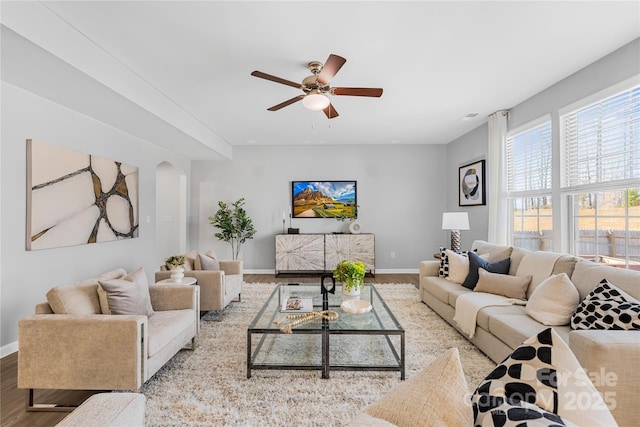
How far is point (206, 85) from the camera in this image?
3.21 meters

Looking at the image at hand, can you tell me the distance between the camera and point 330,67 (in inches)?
91.3

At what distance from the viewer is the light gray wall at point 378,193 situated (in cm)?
614

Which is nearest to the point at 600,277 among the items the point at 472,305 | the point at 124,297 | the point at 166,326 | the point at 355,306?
the point at 472,305

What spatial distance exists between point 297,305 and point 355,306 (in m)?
0.53

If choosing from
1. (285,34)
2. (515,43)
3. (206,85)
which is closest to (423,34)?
(515,43)

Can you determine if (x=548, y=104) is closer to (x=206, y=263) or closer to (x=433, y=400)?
(x=433, y=400)

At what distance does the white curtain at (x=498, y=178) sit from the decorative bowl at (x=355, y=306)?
8.17 feet

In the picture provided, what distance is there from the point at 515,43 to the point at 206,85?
291cm

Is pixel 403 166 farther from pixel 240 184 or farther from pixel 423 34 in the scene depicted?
pixel 423 34

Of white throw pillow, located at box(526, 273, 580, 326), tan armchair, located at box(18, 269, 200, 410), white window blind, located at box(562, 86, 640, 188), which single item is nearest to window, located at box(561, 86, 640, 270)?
white window blind, located at box(562, 86, 640, 188)

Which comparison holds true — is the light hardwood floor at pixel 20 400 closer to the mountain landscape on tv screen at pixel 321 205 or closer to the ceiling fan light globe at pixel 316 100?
the ceiling fan light globe at pixel 316 100

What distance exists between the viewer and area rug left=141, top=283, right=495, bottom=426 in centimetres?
184

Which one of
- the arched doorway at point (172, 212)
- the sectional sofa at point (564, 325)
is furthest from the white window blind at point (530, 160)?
the arched doorway at point (172, 212)

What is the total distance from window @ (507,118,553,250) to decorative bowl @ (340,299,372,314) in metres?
2.39
